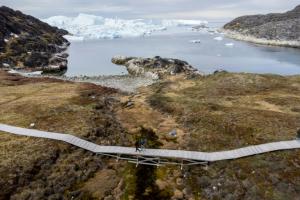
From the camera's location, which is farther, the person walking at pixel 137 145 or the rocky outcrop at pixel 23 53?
the rocky outcrop at pixel 23 53

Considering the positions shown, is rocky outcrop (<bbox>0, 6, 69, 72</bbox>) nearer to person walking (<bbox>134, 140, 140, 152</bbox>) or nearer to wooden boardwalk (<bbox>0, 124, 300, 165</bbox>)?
person walking (<bbox>134, 140, 140, 152</bbox>)

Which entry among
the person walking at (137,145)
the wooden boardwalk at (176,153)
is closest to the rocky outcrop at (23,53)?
the person walking at (137,145)

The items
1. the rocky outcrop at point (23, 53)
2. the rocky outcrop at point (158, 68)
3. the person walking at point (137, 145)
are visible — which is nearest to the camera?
the person walking at point (137, 145)

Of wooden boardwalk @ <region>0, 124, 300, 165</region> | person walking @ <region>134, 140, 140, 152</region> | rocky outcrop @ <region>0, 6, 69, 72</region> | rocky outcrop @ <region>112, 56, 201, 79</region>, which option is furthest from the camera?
rocky outcrop @ <region>0, 6, 69, 72</region>

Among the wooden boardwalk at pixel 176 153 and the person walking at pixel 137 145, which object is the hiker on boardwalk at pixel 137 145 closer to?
the person walking at pixel 137 145

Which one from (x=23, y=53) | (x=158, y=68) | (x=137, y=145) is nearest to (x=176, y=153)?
(x=137, y=145)

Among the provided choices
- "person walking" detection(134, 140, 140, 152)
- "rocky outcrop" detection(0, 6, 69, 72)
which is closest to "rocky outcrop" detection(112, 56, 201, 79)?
"rocky outcrop" detection(0, 6, 69, 72)

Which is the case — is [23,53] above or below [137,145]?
below

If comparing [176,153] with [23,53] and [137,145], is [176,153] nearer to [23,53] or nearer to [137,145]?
[137,145]
